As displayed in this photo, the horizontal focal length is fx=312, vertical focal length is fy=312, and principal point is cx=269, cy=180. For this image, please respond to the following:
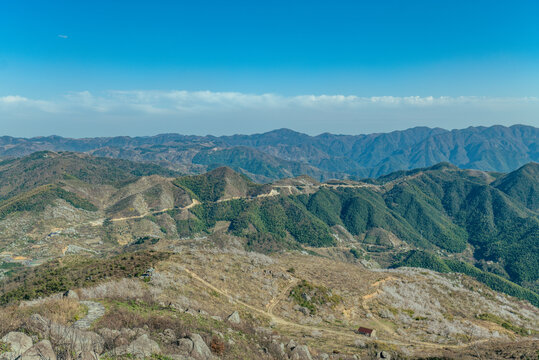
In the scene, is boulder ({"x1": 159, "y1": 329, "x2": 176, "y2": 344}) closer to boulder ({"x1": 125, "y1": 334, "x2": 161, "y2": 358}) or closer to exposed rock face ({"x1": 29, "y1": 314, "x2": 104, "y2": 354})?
boulder ({"x1": 125, "y1": 334, "x2": 161, "y2": 358})

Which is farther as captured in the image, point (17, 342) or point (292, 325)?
point (292, 325)

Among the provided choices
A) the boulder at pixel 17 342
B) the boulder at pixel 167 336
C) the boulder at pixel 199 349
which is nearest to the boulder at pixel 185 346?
the boulder at pixel 199 349

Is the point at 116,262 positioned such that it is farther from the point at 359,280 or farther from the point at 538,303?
the point at 538,303

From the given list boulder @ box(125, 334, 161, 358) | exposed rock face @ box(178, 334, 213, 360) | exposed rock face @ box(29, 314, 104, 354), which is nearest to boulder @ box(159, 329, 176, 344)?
exposed rock face @ box(178, 334, 213, 360)

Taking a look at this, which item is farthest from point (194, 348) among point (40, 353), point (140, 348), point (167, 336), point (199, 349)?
point (40, 353)

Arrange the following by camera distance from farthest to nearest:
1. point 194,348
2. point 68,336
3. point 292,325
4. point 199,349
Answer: point 292,325 < point 199,349 < point 194,348 < point 68,336

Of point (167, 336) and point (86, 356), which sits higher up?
point (86, 356)

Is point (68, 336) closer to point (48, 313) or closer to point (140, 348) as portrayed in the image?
point (140, 348)
